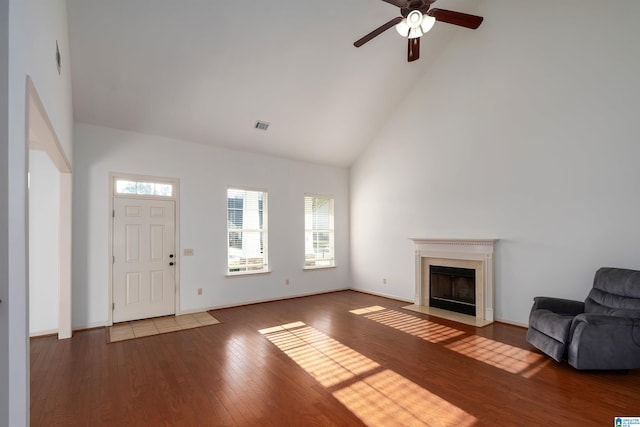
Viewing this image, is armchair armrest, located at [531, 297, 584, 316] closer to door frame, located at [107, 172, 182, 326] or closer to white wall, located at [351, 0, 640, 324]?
white wall, located at [351, 0, 640, 324]

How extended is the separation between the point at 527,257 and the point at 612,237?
96cm

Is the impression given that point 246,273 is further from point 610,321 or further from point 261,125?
point 610,321

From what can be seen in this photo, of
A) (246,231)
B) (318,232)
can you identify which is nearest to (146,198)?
(246,231)

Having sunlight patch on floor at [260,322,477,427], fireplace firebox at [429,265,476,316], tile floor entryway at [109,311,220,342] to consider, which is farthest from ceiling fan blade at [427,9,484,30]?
tile floor entryway at [109,311,220,342]

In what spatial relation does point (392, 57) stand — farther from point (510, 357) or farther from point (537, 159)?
point (510, 357)

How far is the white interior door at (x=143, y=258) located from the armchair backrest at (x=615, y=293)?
5.75 meters

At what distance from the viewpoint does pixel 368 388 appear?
283cm

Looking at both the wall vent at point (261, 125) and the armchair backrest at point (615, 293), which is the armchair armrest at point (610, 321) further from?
the wall vent at point (261, 125)

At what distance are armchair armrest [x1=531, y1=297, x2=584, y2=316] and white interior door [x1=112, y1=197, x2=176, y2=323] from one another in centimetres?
529

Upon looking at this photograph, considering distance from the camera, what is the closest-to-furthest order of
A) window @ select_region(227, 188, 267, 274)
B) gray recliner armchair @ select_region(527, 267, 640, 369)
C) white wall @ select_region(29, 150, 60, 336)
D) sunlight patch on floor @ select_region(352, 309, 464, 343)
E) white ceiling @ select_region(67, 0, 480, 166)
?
gray recliner armchair @ select_region(527, 267, 640, 369) → white ceiling @ select_region(67, 0, 480, 166) → sunlight patch on floor @ select_region(352, 309, 464, 343) → white wall @ select_region(29, 150, 60, 336) → window @ select_region(227, 188, 267, 274)

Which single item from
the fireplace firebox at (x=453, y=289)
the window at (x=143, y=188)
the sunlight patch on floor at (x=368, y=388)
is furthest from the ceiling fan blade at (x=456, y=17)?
the window at (x=143, y=188)

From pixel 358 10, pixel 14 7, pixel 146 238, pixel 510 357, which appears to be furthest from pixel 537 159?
pixel 146 238

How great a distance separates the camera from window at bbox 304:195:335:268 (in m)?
7.08

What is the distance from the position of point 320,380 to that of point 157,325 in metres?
3.01
